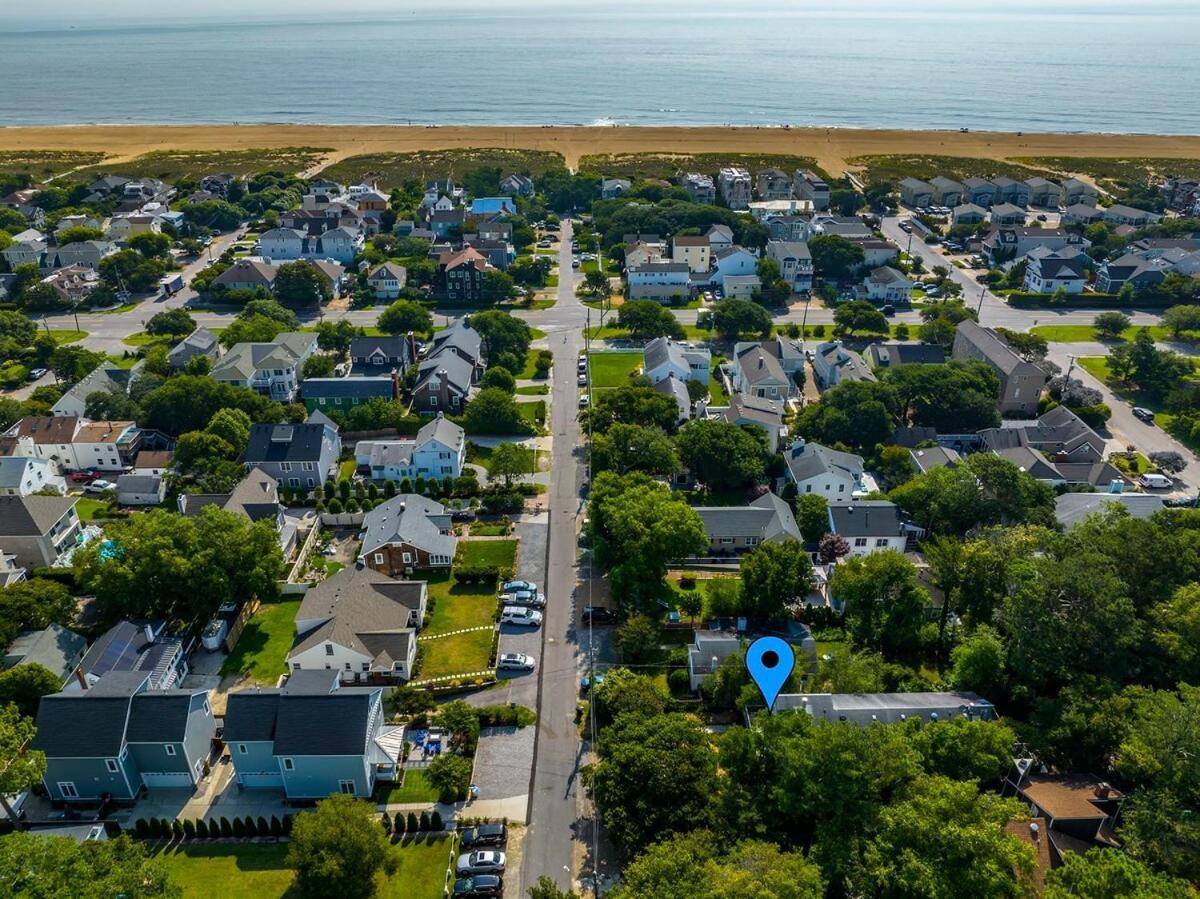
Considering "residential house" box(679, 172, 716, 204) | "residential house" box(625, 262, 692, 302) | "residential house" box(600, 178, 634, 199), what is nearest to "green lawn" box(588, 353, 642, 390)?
"residential house" box(625, 262, 692, 302)

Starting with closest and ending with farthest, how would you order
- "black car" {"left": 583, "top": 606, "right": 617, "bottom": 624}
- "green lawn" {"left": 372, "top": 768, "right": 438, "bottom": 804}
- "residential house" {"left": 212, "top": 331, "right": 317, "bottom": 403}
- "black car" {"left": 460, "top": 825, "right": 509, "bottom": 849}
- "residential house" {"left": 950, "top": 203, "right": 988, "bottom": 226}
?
1. "black car" {"left": 460, "top": 825, "right": 509, "bottom": 849}
2. "green lawn" {"left": 372, "top": 768, "right": 438, "bottom": 804}
3. "black car" {"left": 583, "top": 606, "right": 617, "bottom": 624}
4. "residential house" {"left": 212, "top": 331, "right": 317, "bottom": 403}
5. "residential house" {"left": 950, "top": 203, "right": 988, "bottom": 226}

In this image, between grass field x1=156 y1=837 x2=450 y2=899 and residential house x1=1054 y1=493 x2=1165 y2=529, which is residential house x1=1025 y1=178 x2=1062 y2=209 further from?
grass field x1=156 y1=837 x2=450 y2=899

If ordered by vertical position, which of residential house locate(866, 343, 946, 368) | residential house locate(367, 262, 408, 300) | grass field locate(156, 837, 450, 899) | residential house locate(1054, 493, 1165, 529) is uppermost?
residential house locate(367, 262, 408, 300)

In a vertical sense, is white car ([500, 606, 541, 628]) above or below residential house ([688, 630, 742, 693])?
below

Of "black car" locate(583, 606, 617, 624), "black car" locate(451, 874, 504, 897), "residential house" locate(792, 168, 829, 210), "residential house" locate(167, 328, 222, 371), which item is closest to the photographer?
"black car" locate(451, 874, 504, 897)

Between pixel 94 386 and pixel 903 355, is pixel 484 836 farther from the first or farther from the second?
pixel 903 355

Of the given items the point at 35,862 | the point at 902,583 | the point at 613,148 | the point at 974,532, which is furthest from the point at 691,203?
the point at 35,862

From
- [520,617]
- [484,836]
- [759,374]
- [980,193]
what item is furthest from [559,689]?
[980,193]
